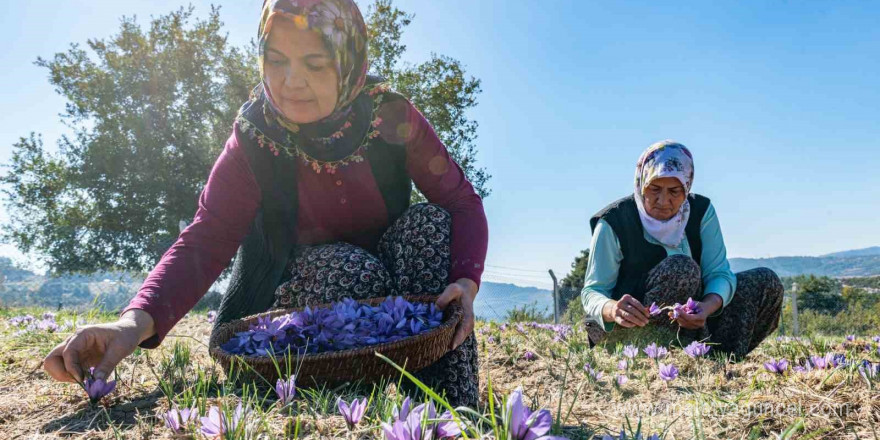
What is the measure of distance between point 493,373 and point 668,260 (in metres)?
1.26

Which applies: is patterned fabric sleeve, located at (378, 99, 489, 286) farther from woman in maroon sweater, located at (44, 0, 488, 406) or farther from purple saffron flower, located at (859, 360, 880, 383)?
purple saffron flower, located at (859, 360, 880, 383)

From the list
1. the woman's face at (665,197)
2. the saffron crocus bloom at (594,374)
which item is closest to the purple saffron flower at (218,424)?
the saffron crocus bloom at (594,374)

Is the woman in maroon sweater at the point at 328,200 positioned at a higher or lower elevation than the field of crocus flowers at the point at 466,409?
higher

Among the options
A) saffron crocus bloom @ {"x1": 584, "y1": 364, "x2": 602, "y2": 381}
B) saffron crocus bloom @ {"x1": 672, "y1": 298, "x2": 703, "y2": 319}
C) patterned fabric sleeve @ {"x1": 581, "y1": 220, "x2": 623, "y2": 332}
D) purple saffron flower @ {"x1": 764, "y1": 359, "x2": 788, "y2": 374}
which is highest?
patterned fabric sleeve @ {"x1": 581, "y1": 220, "x2": 623, "y2": 332}

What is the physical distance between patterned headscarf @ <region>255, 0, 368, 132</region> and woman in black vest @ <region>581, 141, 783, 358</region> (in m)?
1.92

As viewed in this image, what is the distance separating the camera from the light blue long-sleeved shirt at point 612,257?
10.9 ft

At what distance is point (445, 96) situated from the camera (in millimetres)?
16016

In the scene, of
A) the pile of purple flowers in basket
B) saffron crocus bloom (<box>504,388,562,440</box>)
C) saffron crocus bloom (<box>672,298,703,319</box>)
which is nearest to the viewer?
saffron crocus bloom (<box>504,388,562,440</box>)

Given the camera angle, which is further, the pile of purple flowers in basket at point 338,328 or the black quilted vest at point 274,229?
the black quilted vest at point 274,229

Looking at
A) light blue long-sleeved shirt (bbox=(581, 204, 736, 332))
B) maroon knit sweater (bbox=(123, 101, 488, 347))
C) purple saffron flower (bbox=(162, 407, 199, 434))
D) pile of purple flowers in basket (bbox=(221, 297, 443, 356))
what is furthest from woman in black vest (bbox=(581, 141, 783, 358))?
purple saffron flower (bbox=(162, 407, 199, 434))

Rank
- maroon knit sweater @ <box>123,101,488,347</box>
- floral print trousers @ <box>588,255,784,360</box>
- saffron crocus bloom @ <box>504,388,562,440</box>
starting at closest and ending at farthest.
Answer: saffron crocus bloom @ <box>504,388,562,440</box> < maroon knit sweater @ <box>123,101,488,347</box> < floral print trousers @ <box>588,255,784,360</box>

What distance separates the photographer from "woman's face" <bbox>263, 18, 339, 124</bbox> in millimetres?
1931

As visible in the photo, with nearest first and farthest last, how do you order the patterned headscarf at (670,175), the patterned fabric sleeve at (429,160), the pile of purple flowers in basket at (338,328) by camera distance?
the pile of purple flowers in basket at (338,328) → the patterned fabric sleeve at (429,160) → the patterned headscarf at (670,175)

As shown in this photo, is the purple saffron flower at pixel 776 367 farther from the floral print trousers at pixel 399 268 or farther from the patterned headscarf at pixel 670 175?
the patterned headscarf at pixel 670 175
